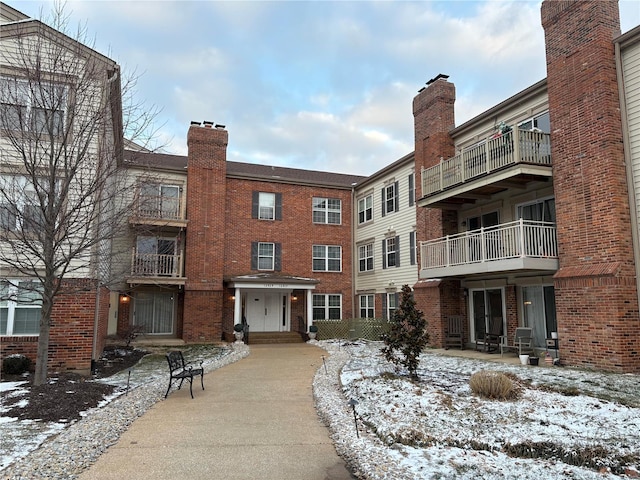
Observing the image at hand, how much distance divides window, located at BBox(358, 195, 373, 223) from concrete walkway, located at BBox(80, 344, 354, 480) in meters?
15.3

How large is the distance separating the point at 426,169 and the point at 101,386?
1275cm

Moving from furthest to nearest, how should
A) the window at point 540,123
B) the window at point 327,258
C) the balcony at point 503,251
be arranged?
1. the window at point 327,258
2. the window at point 540,123
3. the balcony at point 503,251

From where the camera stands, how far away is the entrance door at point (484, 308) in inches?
619

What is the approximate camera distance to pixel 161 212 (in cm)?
2028

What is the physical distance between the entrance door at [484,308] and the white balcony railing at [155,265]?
12514 mm

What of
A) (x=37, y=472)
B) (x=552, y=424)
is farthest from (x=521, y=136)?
(x=37, y=472)

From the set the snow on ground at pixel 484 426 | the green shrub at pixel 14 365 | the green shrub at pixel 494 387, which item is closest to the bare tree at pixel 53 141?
the green shrub at pixel 14 365

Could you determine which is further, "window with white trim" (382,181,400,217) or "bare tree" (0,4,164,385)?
"window with white trim" (382,181,400,217)

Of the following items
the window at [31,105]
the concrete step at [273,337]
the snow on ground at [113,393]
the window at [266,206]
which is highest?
the window at [266,206]

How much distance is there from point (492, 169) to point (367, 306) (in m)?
12.0

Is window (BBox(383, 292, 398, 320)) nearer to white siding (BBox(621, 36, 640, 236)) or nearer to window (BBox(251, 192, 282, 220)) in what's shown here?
window (BBox(251, 192, 282, 220))

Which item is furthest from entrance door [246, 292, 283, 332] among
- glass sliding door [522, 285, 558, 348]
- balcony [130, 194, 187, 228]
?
glass sliding door [522, 285, 558, 348]

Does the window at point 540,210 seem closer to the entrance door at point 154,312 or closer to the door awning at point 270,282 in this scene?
the door awning at point 270,282

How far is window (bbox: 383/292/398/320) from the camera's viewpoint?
843 inches
